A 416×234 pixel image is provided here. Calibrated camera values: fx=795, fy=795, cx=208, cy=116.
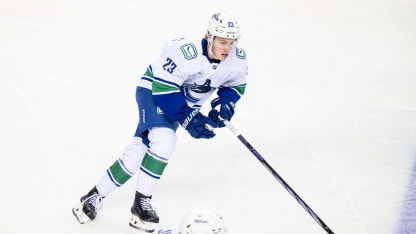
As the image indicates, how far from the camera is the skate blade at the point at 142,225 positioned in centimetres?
367

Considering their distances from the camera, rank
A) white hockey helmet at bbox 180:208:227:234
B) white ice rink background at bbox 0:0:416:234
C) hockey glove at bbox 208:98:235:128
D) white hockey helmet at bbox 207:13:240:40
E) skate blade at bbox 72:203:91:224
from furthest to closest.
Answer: white ice rink background at bbox 0:0:416:234 → skate blade at bbox 72:203:91:224 → hockey glove at bbox 208:98:235:128 → white hockey helmet at bbox 207:13:240:40 → white hockey helmet at bbox 180:208:227:234

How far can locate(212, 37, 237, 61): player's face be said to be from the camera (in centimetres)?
362

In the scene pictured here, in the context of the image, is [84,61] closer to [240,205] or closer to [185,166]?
[185,166]

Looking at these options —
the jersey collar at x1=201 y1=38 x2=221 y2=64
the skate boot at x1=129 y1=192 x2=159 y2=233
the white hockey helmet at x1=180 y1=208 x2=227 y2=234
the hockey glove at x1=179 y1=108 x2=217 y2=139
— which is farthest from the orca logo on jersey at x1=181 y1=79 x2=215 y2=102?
the white hockey helmet at x1=180 y1=208 x2=227 y2=234

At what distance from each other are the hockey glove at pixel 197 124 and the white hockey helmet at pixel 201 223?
815 mm

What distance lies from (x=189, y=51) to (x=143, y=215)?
0.79m

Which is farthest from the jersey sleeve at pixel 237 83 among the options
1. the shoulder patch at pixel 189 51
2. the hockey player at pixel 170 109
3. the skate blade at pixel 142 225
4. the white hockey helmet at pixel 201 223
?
the white hockey helmet at pixel 201 223

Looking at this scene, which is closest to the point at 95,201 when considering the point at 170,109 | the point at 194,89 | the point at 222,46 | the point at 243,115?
the point at 170,109

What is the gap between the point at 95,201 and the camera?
12.5 ft

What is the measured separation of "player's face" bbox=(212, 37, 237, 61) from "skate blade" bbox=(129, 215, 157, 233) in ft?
2.74

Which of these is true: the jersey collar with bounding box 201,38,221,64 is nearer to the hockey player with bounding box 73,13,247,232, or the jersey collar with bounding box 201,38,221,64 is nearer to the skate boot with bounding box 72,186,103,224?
the hockey player with bounding box 73,13,247,232

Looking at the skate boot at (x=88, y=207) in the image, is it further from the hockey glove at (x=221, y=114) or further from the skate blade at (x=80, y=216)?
the hockey glove at (x=221, y=114)

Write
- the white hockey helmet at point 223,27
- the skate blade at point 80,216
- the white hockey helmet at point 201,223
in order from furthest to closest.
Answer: the skate blade at point 80,216
the white hockey helmet at point 223,27
the white hockey helmet at point 201,223

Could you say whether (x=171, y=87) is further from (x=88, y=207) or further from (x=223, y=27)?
(x=88, y=207)
